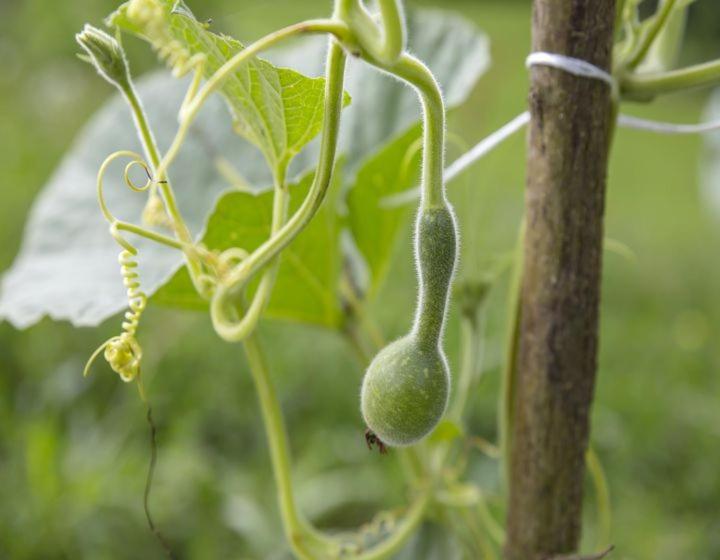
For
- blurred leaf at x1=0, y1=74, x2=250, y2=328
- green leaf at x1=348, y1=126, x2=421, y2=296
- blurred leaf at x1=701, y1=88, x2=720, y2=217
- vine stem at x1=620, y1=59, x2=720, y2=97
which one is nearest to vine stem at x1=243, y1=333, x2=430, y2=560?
blurred leaf at x1=0, y1=74, x2=250, y2=328

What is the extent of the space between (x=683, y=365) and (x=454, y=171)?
136 centimetres

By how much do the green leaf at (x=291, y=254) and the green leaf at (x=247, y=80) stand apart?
0.08 metres

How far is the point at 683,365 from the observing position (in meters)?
1.89

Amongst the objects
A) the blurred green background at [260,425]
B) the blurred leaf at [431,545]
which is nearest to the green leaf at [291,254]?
the blurred green background at [260,425]

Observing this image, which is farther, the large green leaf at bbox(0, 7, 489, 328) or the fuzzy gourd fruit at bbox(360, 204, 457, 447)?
the large green leaf at bbox(0, 7, 489, 328)

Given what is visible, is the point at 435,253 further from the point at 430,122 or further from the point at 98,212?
the point at 98,212

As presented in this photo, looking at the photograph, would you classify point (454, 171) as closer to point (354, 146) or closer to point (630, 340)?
point (354, 146)

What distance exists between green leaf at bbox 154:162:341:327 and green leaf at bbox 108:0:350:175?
3.3 inches

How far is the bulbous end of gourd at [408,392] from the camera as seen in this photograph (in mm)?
503

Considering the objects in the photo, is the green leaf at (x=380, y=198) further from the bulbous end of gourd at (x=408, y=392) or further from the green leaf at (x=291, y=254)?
the bulbous end of gourd at (x=408, y=392)

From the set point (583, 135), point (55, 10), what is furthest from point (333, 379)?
point (55, 10)

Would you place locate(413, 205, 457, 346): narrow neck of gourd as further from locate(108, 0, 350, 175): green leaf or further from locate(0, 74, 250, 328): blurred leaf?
locate(0, 74, 250, 328): blurred leaf

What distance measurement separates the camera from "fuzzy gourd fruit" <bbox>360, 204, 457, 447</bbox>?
19.1 inches

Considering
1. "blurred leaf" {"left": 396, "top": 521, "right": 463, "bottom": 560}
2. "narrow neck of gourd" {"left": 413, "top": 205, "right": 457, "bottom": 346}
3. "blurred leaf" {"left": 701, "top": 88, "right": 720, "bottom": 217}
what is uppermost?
"narrow neck of gourd" {"left": 413, "top": 205, "right": 457, "bottom": 346}
